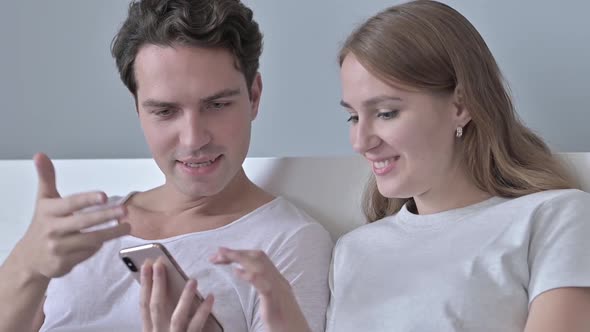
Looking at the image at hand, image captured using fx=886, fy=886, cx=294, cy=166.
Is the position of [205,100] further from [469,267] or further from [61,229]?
[469,267]

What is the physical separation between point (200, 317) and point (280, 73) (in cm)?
97

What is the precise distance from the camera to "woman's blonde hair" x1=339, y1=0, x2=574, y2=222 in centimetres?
143

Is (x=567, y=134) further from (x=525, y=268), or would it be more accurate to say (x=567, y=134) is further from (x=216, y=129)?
(x=216, y=129)

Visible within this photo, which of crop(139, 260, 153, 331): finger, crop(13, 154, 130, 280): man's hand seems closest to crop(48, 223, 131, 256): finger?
crop(13, 154, 130, 280): man's hand

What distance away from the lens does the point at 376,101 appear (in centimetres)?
143

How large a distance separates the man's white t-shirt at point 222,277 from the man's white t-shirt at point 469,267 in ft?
0.20

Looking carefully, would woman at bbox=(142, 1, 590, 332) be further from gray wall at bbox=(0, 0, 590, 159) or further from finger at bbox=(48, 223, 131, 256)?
finger at bbox=(48, 223, 131, 256)

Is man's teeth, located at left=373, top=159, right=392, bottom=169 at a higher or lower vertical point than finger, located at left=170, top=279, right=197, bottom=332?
higher

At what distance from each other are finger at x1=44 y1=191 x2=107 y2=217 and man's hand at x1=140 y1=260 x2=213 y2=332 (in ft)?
0.53

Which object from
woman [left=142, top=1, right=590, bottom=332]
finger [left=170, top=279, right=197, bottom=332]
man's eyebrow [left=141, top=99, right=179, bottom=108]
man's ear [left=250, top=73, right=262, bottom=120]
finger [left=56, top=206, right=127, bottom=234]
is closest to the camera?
finger [left=56, top=206, right=127, bottom=234]

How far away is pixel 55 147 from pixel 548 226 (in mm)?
1535

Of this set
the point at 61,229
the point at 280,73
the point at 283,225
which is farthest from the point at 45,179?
the point at 280,73

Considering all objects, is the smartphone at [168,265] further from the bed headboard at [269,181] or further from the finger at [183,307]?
the bed headboard at [269,181]

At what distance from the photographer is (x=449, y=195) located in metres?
1.50
